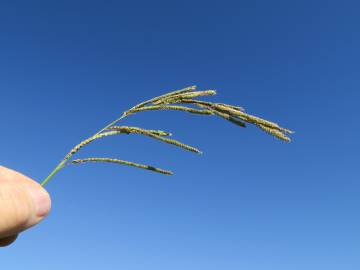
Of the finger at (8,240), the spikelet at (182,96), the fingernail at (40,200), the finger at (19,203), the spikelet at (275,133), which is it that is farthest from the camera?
the spikelet at (182,96)

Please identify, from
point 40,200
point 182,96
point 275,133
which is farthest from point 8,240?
point 275,133

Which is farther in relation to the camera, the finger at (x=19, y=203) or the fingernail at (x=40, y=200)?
the fingernail at (x=40, y=200)

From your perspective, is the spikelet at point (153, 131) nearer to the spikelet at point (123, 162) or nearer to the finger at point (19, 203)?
the spikelet at point (123, 162)

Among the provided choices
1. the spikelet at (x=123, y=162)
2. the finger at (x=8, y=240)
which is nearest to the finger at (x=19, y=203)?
the finger at (x=8, y=240)

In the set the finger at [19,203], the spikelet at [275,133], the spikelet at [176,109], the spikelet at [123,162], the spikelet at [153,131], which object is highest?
the spikelet at [275,133]

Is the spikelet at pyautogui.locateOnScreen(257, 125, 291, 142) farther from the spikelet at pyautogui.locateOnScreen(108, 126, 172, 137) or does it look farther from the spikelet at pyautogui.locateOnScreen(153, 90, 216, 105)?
the spikelet at pyautogui.locateOnScreen(108, 126, 172, 137)

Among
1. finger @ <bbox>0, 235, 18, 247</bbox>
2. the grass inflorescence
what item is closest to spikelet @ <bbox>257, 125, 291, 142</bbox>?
the grass inflorescence

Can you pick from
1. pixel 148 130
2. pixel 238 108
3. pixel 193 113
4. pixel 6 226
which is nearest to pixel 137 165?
pixel 148 130

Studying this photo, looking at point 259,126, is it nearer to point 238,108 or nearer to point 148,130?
point 238,108
